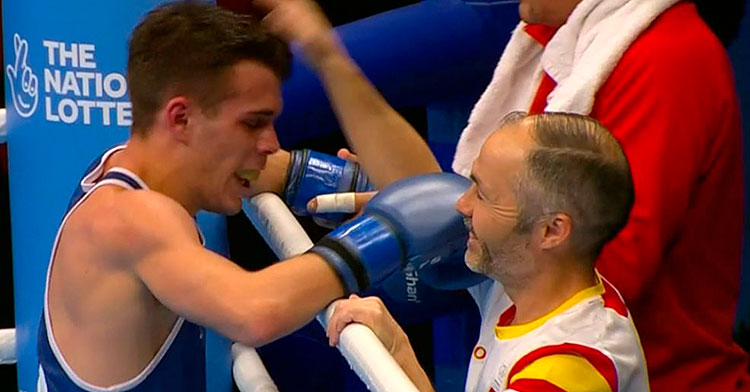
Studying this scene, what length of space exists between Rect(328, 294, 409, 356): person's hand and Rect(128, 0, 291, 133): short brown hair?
265mm

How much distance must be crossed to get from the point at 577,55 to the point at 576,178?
33 centimetres

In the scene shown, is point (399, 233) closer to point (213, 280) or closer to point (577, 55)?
point (213, 280)

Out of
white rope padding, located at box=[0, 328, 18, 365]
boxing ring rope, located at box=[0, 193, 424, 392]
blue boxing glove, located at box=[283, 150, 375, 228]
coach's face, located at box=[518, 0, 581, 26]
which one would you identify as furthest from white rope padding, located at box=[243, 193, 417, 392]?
white rope padding, located at box=[0, 328, 18, 365]

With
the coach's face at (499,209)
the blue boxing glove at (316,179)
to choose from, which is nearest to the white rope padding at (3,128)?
the blue boxing glove at (316,179)

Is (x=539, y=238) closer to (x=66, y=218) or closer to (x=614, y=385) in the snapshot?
(x=614, y=385)

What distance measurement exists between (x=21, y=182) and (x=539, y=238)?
2.50 feet

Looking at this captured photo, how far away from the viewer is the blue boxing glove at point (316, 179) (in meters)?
1.91

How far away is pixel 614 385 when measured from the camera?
127cm

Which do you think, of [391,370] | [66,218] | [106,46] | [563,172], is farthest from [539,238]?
[106,46]

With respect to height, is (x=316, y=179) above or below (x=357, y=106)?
below

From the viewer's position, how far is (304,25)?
1680 millimetres

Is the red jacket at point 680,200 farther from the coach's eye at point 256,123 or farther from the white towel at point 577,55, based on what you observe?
the coach's eye at point 256,123

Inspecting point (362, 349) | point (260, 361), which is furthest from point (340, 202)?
point (362, 349)

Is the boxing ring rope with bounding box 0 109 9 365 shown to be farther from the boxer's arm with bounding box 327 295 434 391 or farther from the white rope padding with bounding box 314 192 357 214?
the boxer's arm with bounding box 327 295 434 391
